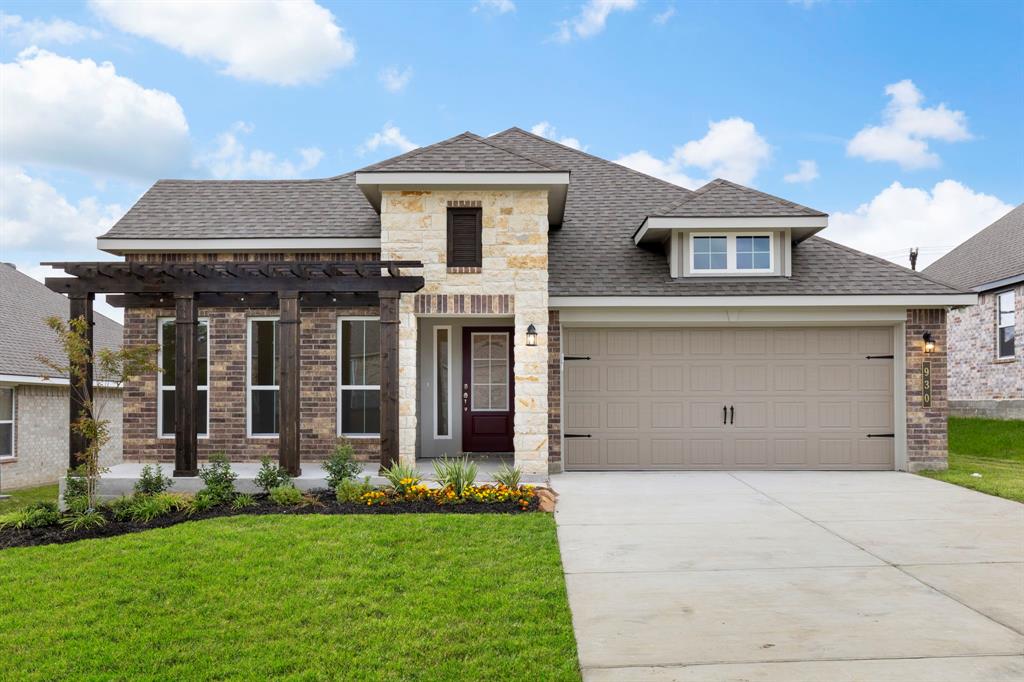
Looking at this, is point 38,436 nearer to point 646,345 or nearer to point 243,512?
point 243,512

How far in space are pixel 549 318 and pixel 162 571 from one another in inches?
272

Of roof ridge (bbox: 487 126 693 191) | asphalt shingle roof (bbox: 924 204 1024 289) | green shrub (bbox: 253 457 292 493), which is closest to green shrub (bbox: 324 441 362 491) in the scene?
green shrub (bbox: 253 457 292 493)

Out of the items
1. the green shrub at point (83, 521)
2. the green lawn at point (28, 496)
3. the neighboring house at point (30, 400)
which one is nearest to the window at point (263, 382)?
the green shrub at point (83, 521)

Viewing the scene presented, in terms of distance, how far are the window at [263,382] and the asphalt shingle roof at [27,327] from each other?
743 cm

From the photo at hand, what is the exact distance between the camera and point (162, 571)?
19.6 ft

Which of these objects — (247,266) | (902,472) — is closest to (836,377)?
(902,472)

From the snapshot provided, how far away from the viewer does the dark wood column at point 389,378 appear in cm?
969

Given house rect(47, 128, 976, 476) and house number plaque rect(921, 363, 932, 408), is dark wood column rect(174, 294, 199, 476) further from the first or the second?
house number plaque rect(921, 363, 932, 408)

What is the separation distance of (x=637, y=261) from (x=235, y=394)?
23.5ft

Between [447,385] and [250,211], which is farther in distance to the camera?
[250,211]

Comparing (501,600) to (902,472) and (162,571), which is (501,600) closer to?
(162,571)

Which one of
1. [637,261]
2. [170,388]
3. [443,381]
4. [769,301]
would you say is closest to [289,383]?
[170,388]

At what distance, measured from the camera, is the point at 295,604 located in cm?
517

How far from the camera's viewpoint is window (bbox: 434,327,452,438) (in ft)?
41.6
